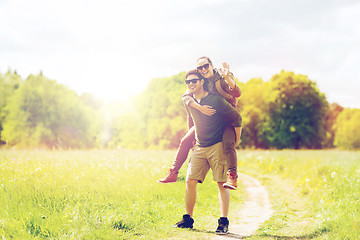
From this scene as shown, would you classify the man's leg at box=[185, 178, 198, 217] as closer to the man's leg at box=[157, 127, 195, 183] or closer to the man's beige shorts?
the man's beige shorts

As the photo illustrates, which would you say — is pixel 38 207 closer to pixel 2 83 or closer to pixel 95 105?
pixel 2 83

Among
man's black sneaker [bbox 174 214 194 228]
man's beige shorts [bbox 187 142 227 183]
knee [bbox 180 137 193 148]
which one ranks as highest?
knee [bbox 180 137 193 148]

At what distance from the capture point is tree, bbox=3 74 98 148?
42.8 meters

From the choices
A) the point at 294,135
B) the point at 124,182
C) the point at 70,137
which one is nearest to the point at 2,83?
the point at 70,137

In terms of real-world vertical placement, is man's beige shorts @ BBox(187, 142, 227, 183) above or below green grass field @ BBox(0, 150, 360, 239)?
above

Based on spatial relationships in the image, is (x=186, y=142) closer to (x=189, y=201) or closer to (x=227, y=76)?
(x=189, y=201)

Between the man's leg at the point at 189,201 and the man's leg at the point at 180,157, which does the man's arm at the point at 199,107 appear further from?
the man's leg at the point at 189,201

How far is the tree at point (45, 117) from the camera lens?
4275 centimetres

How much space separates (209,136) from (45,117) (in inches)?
1633

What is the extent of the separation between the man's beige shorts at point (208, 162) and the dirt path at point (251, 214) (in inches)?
40.4

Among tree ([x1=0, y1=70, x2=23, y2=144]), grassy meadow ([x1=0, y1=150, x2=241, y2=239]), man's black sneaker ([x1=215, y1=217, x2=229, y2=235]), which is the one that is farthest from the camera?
tree ([x1=0, y1=70, x2=23, y2=144])

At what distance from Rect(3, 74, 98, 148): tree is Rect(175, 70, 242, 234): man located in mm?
37479

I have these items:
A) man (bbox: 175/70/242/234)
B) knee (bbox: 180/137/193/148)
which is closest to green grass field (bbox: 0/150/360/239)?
man (bbox: 175/70/242/234)

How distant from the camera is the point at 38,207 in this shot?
21.7 feet
